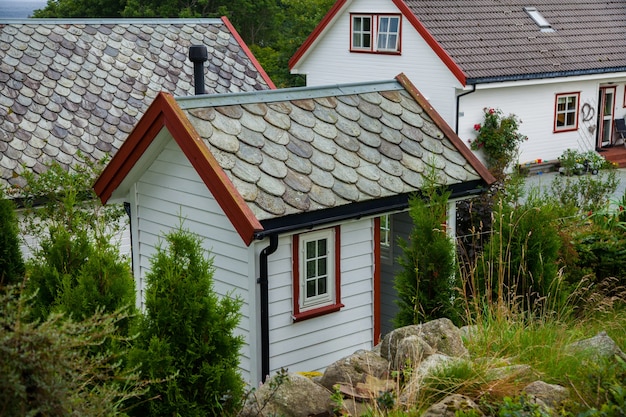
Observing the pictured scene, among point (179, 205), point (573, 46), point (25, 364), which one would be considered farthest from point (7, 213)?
point (573, 46)

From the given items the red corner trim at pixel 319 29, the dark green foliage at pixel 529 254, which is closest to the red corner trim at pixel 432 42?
the red corner trim at pixel 319 29

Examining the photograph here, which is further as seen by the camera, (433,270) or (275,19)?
(275,19)

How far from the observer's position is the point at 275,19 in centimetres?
4497

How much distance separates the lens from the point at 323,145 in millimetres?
8781

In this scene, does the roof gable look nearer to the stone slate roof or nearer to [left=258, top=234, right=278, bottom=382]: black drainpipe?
[left=258, top=234, right=278, bottom=382]: black drainpipe

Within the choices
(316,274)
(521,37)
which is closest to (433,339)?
(316,274)

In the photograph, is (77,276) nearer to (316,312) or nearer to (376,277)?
(316,312)

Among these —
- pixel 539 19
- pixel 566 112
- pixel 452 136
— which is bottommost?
pixel 452 136

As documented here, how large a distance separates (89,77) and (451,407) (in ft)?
32.7

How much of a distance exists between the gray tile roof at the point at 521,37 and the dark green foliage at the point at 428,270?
13895 mm

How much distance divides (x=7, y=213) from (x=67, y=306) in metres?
3.13

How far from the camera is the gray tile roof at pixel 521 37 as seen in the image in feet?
73.2

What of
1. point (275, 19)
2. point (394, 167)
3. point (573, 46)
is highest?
point (275, 19)

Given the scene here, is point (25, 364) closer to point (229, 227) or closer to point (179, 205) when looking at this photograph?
point (229, 227)
